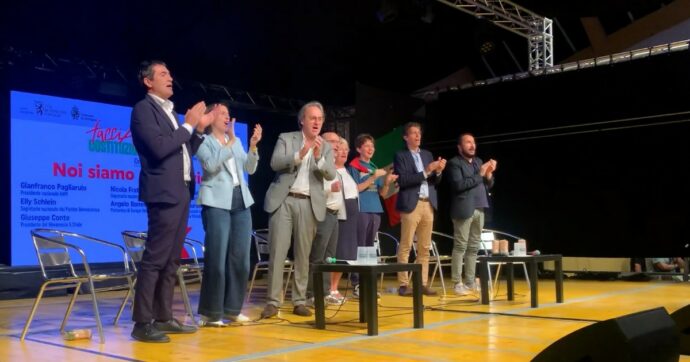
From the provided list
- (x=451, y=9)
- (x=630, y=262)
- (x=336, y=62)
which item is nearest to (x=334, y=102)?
(x=336, y=62)

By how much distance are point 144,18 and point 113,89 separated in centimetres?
95

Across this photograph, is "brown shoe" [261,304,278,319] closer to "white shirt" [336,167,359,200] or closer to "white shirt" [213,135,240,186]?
"white shirt" [213,135,240,186]

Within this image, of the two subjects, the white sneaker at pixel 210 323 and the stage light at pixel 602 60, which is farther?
the stage light at pixel 602 60

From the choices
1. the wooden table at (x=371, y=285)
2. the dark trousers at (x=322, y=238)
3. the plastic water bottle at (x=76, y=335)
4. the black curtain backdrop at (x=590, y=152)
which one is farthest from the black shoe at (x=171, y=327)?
the black curtain backdrop at (x=590, y=152)

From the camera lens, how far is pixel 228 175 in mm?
3857

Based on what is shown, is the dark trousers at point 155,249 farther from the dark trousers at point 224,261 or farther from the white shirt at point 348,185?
the white shirt at point 348,185

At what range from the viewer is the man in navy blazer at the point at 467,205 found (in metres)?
5.50

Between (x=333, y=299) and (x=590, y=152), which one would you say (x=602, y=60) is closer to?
(x=590, y=152)

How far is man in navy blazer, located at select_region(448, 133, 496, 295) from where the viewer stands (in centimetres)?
550

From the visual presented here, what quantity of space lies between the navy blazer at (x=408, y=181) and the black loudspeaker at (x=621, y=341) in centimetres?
379

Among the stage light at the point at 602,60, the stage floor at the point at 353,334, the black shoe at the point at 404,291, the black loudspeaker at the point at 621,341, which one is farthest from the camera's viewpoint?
the stage light at the point at 602,60

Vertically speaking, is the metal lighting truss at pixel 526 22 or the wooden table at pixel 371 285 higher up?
the metal lighting truss at pixel 526 22

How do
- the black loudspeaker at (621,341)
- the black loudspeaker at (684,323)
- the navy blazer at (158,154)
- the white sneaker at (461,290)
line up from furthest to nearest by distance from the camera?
the white sneaker at (461,290) < the navy blazer at (158,154) < the black loudspeaker at (684,323) < the black loudspeaker at (621,341)

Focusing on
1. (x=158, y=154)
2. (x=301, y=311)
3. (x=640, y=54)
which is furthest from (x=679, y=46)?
(x=158, y=154)
